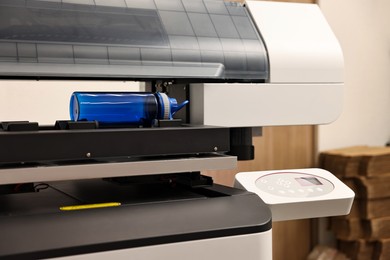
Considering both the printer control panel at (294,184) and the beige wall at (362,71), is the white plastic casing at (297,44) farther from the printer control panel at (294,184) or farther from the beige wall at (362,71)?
the beige wall at (362,71)

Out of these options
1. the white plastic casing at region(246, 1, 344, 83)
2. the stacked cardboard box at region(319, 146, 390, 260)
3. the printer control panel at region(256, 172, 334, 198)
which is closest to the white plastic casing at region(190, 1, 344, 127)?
the white plastic casing at region(246, 1, 344, 83)

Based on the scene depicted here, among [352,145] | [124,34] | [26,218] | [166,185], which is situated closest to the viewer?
[26,218]

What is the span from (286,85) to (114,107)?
33 cm

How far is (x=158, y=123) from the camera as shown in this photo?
0.94 metres

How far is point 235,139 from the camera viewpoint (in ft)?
3.43

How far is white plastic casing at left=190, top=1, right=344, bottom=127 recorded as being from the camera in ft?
3.33

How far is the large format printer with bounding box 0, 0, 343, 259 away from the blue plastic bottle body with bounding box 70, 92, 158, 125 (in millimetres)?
17

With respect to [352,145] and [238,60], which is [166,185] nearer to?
[238,60]

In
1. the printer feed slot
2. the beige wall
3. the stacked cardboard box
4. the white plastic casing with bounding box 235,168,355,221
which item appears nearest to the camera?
the printer feed slot

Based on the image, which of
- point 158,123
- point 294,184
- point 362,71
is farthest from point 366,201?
point 158,123

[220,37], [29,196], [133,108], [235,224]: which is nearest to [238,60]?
[220,37]

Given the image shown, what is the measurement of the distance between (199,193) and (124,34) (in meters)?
0.31

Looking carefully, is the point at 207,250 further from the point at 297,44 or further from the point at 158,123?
the point at 297,44

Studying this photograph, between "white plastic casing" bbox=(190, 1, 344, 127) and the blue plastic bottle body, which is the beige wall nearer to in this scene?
"white plastic casing" bbox=(190, 1, 344, 127)
